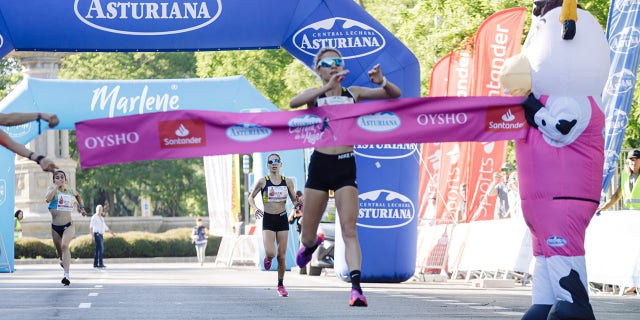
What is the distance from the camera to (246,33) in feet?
63.4

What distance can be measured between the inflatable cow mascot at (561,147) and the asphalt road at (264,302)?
10.7 feet

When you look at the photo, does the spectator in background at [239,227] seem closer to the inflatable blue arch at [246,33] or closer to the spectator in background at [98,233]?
the spectator in background at [98,233]

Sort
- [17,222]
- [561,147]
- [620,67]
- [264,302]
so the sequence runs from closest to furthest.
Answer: [561,147] → [264,302] → [620,67] → [17,222]

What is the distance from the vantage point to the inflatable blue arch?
18766 millimetres

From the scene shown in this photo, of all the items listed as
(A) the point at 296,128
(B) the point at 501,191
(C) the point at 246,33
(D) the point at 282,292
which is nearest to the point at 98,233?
(B) the point at 501,191

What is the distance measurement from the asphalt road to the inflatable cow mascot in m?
3.26

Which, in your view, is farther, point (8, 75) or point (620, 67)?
point (8, 75)

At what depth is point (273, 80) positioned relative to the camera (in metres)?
46.0

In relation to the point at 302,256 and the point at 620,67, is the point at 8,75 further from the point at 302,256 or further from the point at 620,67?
the point at 302,256

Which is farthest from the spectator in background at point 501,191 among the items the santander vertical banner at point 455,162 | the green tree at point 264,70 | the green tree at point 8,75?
the green tree at point 8,75

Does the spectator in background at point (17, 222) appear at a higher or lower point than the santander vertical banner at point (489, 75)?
lower

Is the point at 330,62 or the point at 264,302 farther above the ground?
the point at 330,62

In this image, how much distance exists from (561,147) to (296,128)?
2.05 meters

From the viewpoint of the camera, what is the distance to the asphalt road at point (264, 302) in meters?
14.4
